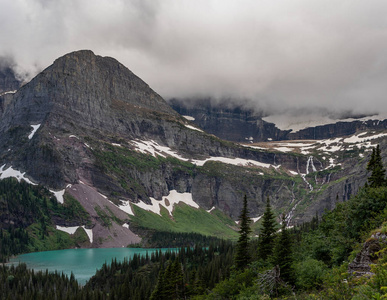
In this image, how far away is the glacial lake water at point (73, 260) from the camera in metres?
132

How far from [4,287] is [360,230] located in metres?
100

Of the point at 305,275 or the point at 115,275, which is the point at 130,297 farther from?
the point at 305,275

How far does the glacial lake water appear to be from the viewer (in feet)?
434

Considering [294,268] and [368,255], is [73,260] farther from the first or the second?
[368,255]

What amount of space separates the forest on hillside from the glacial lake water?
1062 inches

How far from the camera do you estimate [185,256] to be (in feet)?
437

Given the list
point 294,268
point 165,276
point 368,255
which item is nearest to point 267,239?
point 294,268

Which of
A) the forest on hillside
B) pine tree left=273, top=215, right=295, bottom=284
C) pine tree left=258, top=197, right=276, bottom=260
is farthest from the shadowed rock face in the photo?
pine tree left=258, top=197, right=276, bottom=260

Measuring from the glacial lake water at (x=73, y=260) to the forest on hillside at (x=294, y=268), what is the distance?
2697 cm

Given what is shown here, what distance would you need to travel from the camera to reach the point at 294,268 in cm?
3294

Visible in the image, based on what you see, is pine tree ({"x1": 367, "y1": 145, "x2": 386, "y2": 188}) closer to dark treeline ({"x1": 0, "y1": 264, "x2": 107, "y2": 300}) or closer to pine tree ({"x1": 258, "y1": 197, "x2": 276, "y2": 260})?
pine tree ({"x1": 258, "y1": 197, "x2": 276, "y2": 260})

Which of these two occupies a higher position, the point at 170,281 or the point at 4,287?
Result: the point at 170,281

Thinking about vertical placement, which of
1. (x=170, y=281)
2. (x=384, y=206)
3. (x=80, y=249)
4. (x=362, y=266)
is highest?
(x=384, y=206)

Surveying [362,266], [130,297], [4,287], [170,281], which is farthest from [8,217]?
[362,266]
